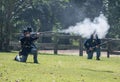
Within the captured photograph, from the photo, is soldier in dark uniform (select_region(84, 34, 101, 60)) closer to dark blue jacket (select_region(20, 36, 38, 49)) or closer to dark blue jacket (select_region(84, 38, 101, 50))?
dark blue jacket (select_region(84, 38, 101, 50))

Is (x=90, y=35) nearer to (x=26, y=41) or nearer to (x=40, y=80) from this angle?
(x=26, y=41)

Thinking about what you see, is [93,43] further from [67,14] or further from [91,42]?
[67,14]

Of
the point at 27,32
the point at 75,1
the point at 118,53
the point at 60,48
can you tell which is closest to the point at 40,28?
the point at 75,1

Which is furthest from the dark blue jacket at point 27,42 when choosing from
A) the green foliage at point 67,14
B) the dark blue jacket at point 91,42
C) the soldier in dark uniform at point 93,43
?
the green foliage at point 67,14

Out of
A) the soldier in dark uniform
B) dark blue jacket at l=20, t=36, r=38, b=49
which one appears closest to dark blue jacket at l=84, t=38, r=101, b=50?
the soldier in dark uniform

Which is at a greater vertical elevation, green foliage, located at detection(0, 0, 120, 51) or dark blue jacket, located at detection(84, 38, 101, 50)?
green foliage, located at detection(0, 0, 120, 51)

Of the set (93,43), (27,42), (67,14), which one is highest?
(67,14)

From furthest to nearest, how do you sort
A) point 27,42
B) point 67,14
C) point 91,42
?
point 67,14 < point 91,42 < point 27,42

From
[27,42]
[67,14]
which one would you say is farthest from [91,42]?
[67,14]

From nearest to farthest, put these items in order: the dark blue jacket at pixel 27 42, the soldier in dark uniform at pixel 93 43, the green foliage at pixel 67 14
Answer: the dark blue jacket at pixel 27 42 → the soldier in dark uniform at pixel 93 43 → the green foliage at pixel 67 14

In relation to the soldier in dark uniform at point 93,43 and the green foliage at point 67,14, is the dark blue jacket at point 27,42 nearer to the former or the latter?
the soldier in dark uniform at point 93,43

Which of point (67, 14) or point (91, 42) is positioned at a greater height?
point (67, 14)

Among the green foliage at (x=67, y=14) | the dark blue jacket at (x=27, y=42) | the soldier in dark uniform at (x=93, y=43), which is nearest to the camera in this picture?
the dark blue jacket at (x=27, y=42)

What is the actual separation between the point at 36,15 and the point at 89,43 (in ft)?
87.1
